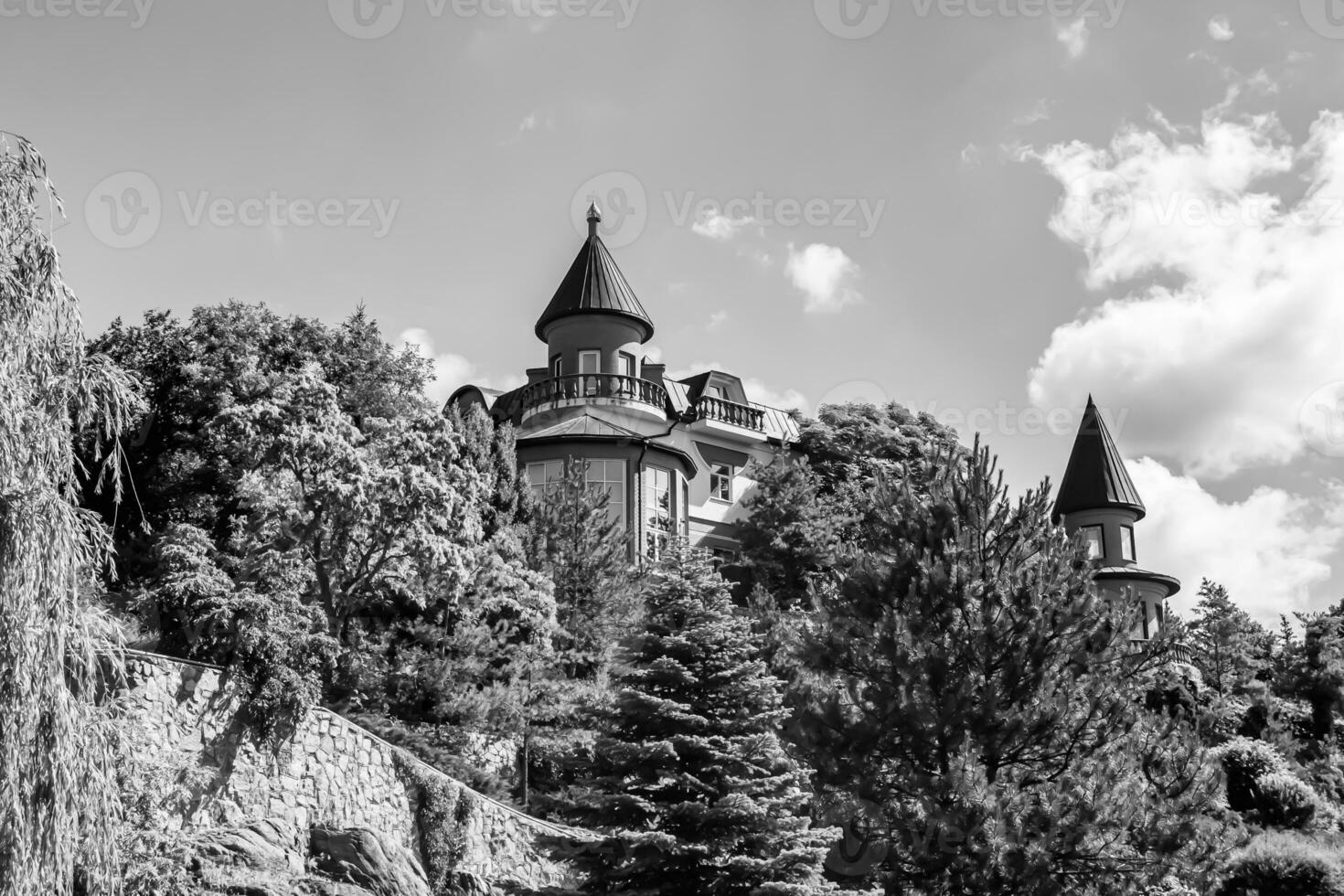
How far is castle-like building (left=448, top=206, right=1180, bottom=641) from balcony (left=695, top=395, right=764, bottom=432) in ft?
0.20

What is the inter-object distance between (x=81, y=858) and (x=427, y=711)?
1451 centimetres

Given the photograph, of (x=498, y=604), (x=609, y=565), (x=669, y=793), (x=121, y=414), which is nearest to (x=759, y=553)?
(x=609, y=565)

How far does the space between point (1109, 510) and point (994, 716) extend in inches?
1645

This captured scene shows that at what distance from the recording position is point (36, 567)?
33.0 feet

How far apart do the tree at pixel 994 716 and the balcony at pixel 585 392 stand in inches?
1091

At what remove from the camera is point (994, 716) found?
15914mm

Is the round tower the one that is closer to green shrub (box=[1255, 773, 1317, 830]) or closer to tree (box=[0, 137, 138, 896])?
green shrub (box=[1255, 773, 1317, 830])

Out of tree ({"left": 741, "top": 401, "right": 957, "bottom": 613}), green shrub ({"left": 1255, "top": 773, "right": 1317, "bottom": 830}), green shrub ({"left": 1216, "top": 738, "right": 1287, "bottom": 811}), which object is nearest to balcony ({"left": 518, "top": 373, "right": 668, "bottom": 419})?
tree ({"left": 741, "top": 401, "right": 957, "bottom": 613})

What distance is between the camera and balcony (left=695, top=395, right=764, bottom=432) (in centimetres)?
5038

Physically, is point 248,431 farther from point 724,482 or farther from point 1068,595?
point 724,482

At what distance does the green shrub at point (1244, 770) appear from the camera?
107 feet

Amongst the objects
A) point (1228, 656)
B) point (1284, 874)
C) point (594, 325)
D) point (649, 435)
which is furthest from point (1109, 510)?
point (1284, 874)

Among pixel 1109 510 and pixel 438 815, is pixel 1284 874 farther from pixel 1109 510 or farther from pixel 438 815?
pixel 1109 510

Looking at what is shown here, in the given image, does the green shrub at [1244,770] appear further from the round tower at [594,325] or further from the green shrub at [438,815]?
the round tower at [594,325]
